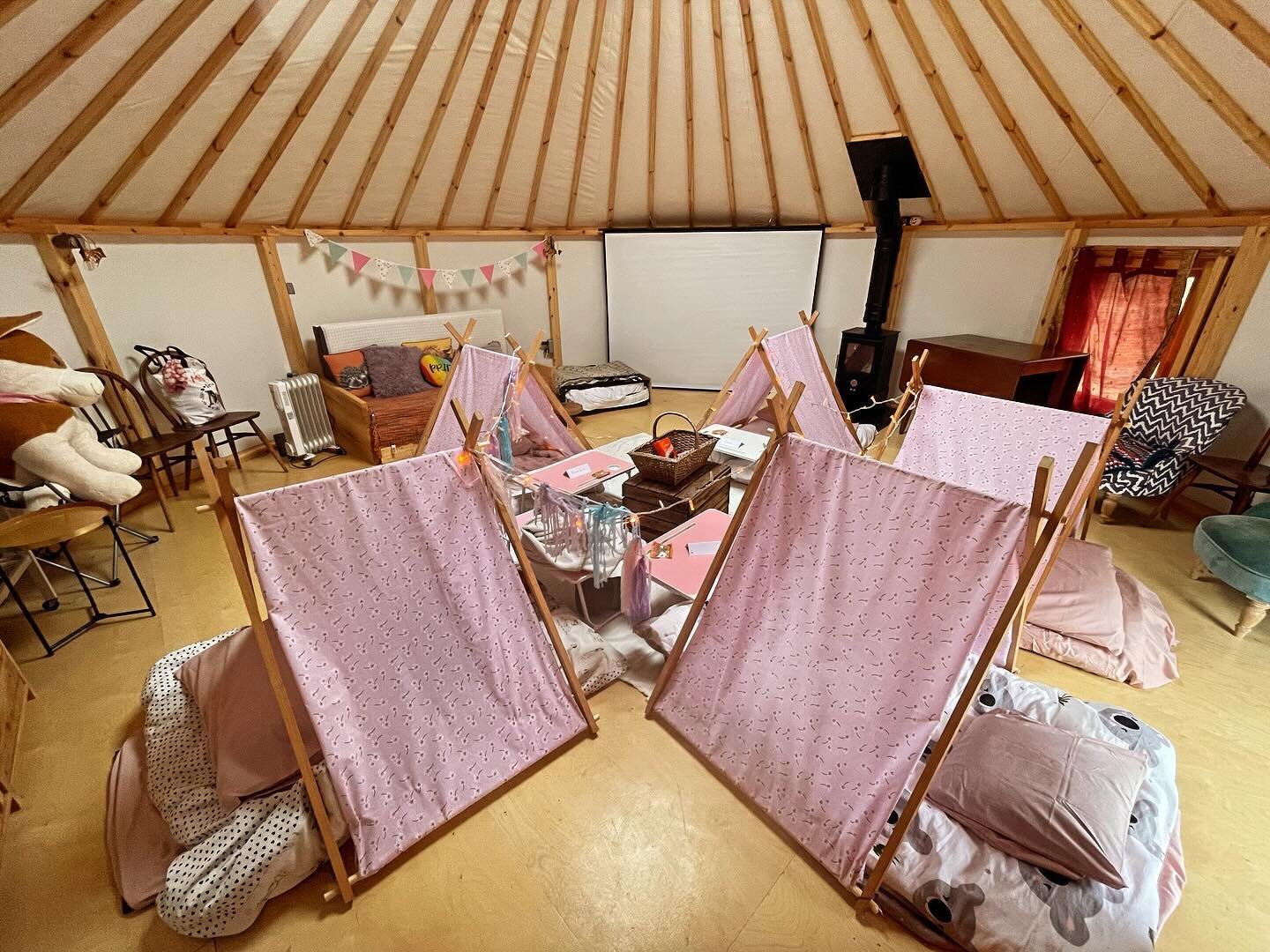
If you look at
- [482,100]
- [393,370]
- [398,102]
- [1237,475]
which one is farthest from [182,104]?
[1237,475]

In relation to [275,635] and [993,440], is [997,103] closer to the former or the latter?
[993,440]

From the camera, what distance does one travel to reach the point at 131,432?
384cm

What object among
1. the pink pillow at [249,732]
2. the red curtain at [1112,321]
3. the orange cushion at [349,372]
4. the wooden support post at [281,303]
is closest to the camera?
the pink pillow at [249,732]

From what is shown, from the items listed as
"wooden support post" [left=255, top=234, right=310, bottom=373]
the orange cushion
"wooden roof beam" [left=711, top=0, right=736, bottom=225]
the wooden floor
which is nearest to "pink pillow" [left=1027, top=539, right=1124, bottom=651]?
the wooden floor

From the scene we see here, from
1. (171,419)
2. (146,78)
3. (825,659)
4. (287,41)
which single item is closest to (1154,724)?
(825,659)

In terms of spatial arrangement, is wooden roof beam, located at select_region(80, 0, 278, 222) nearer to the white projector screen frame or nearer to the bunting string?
the bunting string

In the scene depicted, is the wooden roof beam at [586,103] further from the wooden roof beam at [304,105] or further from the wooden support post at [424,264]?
the wooden support post at [424,264]

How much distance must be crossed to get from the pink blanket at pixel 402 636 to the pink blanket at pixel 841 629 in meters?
0.72

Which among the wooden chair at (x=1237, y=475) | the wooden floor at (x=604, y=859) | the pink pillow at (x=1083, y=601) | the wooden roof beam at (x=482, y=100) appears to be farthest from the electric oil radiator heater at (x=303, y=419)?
the wooden chair at (x=1237, y=475)

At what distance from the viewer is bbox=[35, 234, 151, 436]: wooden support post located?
3.31 meters

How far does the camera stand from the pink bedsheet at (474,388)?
307 centimetres

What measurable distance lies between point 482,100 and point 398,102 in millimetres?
556

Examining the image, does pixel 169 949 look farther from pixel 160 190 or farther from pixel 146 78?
pixel 160 190

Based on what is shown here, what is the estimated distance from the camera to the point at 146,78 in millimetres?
2664
